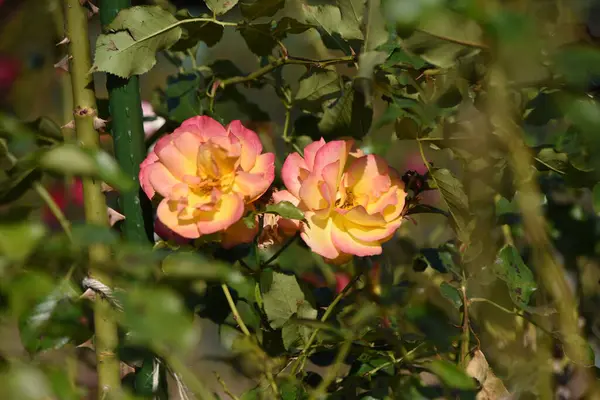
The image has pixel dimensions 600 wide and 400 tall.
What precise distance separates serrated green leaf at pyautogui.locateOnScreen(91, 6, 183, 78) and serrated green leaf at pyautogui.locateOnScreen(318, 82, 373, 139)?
7.9 inches

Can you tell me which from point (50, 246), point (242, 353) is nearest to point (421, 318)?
point (242, 353)

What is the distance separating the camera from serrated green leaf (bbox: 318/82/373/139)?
A: 77cm

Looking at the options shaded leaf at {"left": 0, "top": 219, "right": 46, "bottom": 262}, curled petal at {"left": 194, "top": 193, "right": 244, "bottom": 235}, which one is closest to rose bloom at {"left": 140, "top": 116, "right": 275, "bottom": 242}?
curled petal at {"left": 194, "top": 193, "right": 244, "bottom": 235}

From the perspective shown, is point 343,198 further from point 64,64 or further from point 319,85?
point 64,64

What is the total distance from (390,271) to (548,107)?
0.33 metres

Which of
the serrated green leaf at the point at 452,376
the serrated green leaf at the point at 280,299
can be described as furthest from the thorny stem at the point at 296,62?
the serrated green leaf at the point at 452,376

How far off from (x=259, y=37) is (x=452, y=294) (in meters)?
0.38

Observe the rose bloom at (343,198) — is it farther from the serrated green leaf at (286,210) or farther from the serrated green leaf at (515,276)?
the serrated green leaf at (515,276)

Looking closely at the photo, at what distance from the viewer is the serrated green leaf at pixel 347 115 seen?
0.77 m

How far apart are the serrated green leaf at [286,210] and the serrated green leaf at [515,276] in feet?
0.93

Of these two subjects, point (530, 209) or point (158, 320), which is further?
point (530, 209)

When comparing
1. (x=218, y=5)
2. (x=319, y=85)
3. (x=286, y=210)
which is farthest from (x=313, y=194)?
(x=218, y=5)

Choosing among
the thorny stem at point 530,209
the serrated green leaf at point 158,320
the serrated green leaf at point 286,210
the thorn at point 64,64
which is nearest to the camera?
the serrated green leaf at point 158,320

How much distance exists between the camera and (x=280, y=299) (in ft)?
2.81
